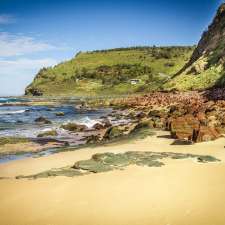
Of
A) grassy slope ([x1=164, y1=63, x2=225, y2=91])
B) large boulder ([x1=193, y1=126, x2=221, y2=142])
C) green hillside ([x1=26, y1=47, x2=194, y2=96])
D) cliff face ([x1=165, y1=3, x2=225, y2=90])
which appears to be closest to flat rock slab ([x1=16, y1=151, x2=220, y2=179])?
large boulder ([x1=193, y1=126, x2=221, y2=142])

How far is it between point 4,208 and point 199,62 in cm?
5982

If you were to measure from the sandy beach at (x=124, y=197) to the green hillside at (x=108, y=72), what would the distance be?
110366 mm

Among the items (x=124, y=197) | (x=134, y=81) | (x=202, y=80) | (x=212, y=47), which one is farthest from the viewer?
(x=134, y=81)

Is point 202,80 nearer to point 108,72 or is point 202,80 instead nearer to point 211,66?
point 211,66

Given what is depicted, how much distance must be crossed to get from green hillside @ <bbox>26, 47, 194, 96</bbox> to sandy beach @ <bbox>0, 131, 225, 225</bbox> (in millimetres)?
110366

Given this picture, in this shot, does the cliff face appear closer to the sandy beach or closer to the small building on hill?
the sandy beach

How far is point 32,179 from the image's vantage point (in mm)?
9805

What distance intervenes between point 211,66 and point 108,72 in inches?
3744

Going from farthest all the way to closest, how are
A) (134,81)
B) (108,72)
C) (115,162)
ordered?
(108,72), (134,81), (115,162)

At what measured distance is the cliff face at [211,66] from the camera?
184 ft

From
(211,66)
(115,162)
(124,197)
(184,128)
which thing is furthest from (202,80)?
(124,197)

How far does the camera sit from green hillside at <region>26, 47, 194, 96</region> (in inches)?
5404

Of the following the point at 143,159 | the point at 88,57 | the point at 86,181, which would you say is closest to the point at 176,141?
the point at 143,159

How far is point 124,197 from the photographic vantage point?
801 centimetres
